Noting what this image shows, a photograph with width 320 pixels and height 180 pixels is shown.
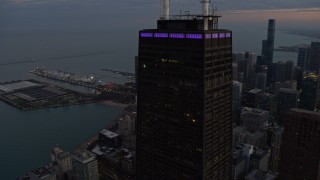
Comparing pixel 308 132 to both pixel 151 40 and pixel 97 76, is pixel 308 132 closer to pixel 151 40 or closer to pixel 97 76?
pixel 151 40

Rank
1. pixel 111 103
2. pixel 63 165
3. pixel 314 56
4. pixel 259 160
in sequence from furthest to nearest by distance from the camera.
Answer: pixel 314 56 → pixel 111 103 → pixel 259 160 → pixel 63 165

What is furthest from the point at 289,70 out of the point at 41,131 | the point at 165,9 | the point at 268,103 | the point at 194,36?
the point at 194,36

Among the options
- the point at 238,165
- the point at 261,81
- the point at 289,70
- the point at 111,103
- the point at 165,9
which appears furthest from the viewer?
the point at 289,70

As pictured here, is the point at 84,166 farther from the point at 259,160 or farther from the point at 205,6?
the point at 205,6

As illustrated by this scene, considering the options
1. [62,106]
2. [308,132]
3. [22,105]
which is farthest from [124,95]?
[308,132]

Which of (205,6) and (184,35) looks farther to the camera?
(205,6)

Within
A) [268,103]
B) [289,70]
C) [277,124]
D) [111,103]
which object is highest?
[289,70]
